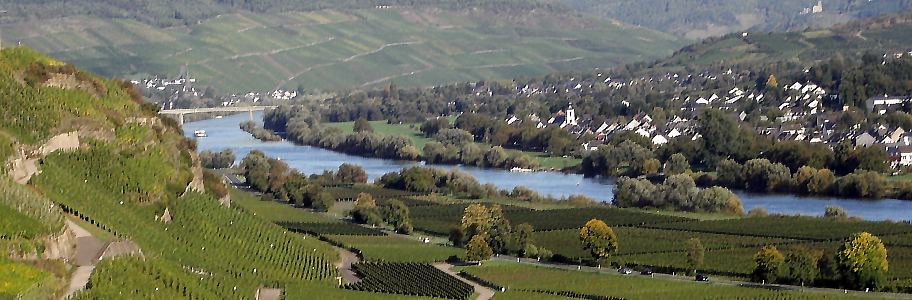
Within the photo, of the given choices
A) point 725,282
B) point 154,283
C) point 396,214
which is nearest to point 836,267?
point 725,282

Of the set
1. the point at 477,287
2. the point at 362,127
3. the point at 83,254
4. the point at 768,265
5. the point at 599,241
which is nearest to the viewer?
the point at 83,254

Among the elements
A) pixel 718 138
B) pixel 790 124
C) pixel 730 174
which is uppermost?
pixel 790 124

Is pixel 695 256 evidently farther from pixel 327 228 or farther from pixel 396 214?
pixel 396 214

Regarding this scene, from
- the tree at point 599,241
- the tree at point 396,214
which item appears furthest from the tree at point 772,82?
the tree at point 599,241

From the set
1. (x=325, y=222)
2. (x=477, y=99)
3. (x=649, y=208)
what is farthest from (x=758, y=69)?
(x=325, y=222)

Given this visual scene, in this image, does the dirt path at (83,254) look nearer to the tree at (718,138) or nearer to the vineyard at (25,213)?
the vineyard at (25,213)
